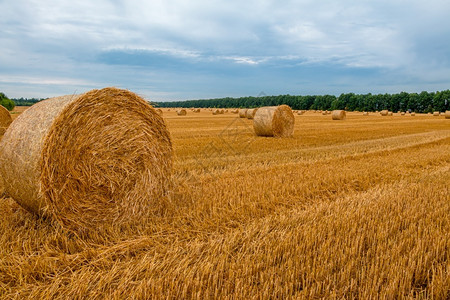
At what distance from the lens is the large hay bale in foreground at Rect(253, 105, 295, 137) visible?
14305 millimetres

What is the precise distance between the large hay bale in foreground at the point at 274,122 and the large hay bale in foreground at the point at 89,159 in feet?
30.2

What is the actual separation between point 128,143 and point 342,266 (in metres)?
3.27

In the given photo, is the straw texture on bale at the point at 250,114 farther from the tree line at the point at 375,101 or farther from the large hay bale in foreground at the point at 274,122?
the tree line at the point at 375,101

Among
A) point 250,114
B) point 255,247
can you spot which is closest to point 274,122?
point 255,247

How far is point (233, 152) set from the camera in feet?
33.8

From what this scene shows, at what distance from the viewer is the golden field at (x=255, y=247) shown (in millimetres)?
2863

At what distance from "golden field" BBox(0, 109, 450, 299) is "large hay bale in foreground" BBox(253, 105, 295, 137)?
7.98m

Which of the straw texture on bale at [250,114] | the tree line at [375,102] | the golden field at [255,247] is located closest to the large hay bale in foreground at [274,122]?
the golden field at [255,247]

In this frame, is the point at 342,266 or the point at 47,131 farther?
the point at 47,131

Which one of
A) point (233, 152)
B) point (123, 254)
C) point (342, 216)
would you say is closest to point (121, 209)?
point (123, 254)

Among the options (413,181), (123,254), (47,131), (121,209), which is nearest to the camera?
(123,254)

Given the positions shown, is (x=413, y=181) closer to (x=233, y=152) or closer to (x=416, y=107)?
(x=233, y=152)

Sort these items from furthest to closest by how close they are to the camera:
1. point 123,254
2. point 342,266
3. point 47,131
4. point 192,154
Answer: point 192,154
point 47,131
point 123,254
point 342,266

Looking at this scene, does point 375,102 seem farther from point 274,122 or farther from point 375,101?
point 274,122
